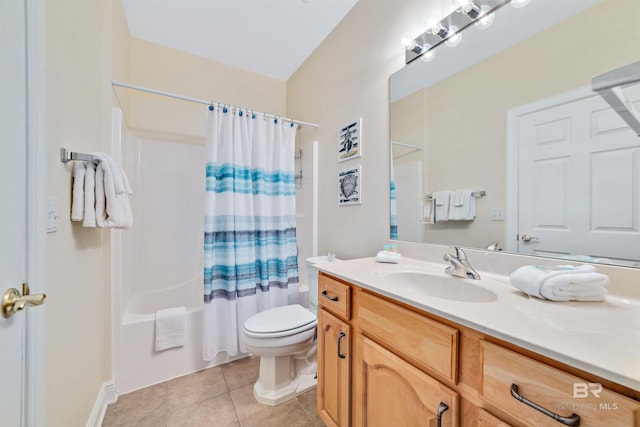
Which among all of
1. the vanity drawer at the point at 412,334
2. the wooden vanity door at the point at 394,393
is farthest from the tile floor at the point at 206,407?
the vanity drawer at the point at 412,334

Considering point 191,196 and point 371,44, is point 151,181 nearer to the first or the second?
point 191,196

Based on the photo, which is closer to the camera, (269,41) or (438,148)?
(438,148)

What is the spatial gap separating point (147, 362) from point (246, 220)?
1150 millimetres

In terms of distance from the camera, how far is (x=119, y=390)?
156 cm

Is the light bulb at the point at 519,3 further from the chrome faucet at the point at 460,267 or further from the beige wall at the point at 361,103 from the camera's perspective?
the chrome faucet at the point at 460,267

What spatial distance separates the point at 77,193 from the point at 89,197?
4cm

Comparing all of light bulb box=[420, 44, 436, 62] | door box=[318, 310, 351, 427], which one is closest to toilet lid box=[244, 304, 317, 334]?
door box=[318, 310, 351, 427]

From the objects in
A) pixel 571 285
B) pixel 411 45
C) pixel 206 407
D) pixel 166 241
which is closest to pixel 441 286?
pixel 571 285

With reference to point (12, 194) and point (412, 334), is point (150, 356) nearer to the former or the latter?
point (12, 194)

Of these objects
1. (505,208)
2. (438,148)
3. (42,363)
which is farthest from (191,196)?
(505,208)

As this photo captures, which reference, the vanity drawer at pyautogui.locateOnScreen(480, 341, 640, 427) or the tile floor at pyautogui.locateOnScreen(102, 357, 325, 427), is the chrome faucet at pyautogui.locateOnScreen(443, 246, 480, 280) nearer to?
the vanity drawer at pyautogui.locateOnScreen(480, 341, 640, 427)

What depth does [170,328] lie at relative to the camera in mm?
1670

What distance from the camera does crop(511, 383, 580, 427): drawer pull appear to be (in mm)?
440

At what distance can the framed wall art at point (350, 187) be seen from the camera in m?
1.75
